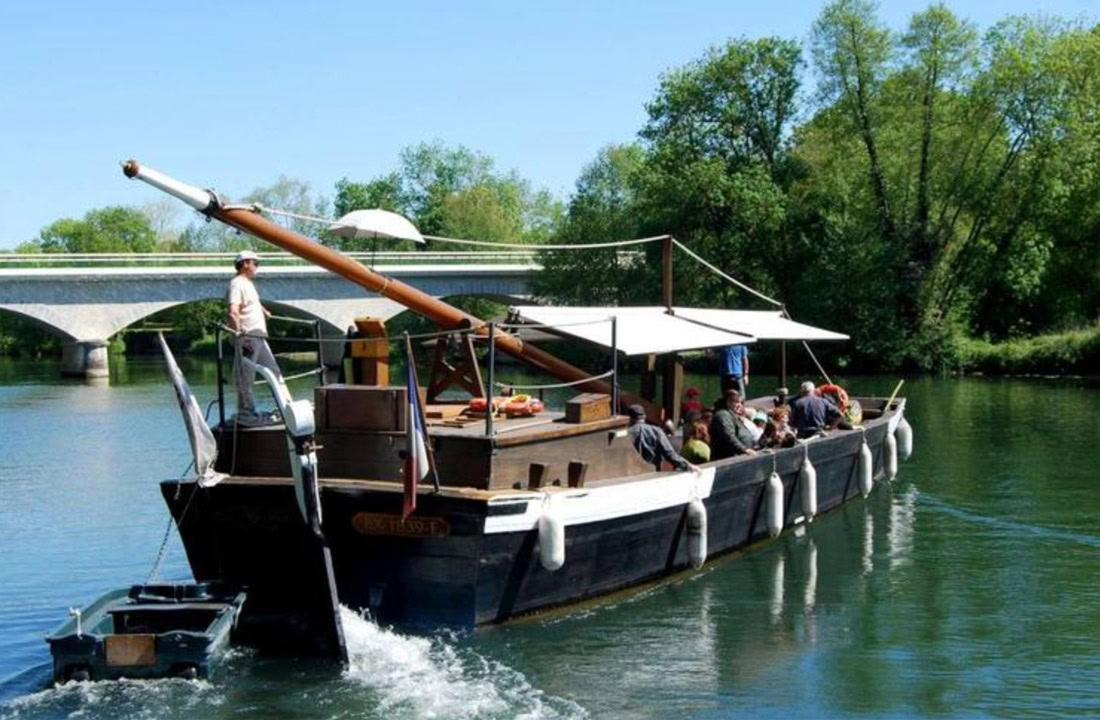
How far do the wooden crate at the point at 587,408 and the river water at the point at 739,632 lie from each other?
6.34 ft

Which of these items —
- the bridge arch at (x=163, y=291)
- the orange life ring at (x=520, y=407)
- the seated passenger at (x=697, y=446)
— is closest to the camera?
the orange life ring at (x=520, y=407)

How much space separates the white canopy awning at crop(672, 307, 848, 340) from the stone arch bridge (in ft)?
123

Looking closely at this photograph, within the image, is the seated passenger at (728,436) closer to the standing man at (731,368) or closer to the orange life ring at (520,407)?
the standing man at (731,368)

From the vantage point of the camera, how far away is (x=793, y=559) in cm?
1747

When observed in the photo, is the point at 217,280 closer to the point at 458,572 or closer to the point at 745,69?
the point at 745,69

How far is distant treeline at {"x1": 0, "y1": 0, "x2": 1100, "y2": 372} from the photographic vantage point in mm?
49344

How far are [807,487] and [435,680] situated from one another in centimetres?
740

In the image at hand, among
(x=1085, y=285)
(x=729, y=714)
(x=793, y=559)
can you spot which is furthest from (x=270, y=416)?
(x=1085, y=285)

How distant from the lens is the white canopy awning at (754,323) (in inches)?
727

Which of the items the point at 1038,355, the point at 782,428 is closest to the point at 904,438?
the point at 782,428

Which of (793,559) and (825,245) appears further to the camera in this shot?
(825,245)

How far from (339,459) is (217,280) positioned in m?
49.8

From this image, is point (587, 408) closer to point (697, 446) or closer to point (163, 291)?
point (697, 446)

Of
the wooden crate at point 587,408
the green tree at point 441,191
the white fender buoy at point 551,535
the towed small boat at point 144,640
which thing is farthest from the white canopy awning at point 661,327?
the green tree at point 441,191
